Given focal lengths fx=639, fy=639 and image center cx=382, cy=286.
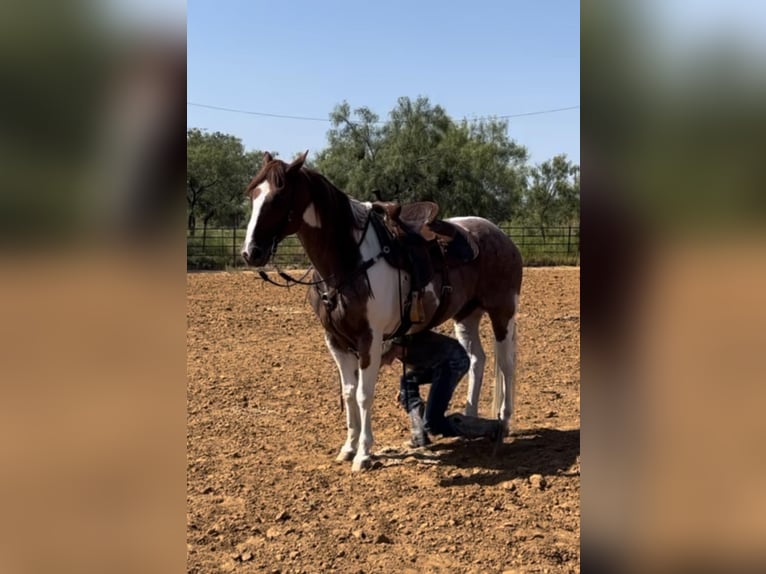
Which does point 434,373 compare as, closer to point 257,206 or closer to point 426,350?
point 426,350

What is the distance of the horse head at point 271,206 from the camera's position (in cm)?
361

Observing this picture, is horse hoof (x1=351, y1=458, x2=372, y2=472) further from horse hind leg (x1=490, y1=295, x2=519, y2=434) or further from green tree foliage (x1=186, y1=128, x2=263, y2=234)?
green tree foliage (x1=186, y1=128, x2=263, y2=234)

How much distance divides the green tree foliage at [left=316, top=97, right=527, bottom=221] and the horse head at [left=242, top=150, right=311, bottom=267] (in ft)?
89.3

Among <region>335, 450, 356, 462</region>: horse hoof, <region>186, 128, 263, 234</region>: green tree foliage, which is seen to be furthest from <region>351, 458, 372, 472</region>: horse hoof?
<region>186, 128, 263, 234</region>: green tree foliage

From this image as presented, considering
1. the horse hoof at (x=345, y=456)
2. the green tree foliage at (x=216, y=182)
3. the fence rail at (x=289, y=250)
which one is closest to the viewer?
the horse hoof at (x=345, y=456)

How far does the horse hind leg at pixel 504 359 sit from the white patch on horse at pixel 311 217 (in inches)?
69.0

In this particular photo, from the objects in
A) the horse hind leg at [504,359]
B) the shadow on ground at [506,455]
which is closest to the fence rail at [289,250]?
the horse hind leg at [504,359]

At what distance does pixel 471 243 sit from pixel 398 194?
26.9 m

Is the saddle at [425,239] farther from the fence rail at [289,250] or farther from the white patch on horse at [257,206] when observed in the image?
the fence rail at [289,250]

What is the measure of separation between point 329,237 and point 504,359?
1825 millimetres

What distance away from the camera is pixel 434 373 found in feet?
16.0

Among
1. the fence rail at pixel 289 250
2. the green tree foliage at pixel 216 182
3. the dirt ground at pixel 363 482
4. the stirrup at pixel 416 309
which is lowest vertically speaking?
the dirt ground at pixel 363 482
